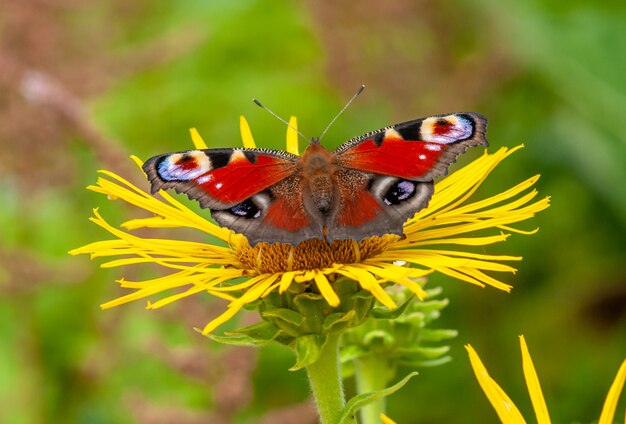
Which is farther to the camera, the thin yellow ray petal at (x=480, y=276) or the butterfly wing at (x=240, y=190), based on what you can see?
the butterfly wing at (x=240, y=190)

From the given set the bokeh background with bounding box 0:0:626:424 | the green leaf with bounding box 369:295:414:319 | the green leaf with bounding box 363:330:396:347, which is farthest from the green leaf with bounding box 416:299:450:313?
the bokeh background with bounding box 0:0:626:424

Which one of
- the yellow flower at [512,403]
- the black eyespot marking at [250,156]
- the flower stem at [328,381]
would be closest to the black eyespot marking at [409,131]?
the black eyespot marking at [250,156]

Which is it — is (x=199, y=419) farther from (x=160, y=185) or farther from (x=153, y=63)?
(x=153, y=63)

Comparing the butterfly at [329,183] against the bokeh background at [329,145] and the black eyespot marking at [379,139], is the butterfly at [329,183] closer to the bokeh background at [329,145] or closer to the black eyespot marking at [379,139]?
the black eyespot marking at [379,139]

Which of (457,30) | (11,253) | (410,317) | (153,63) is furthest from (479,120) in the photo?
(457,30)

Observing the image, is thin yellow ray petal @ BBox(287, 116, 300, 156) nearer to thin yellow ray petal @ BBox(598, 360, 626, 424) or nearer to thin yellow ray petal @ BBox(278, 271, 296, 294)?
thin yellow ray petal @ BBox(278, 271, 296, 294)

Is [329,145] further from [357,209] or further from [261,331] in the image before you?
[261,331]

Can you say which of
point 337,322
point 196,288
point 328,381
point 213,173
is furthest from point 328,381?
point 213,173
